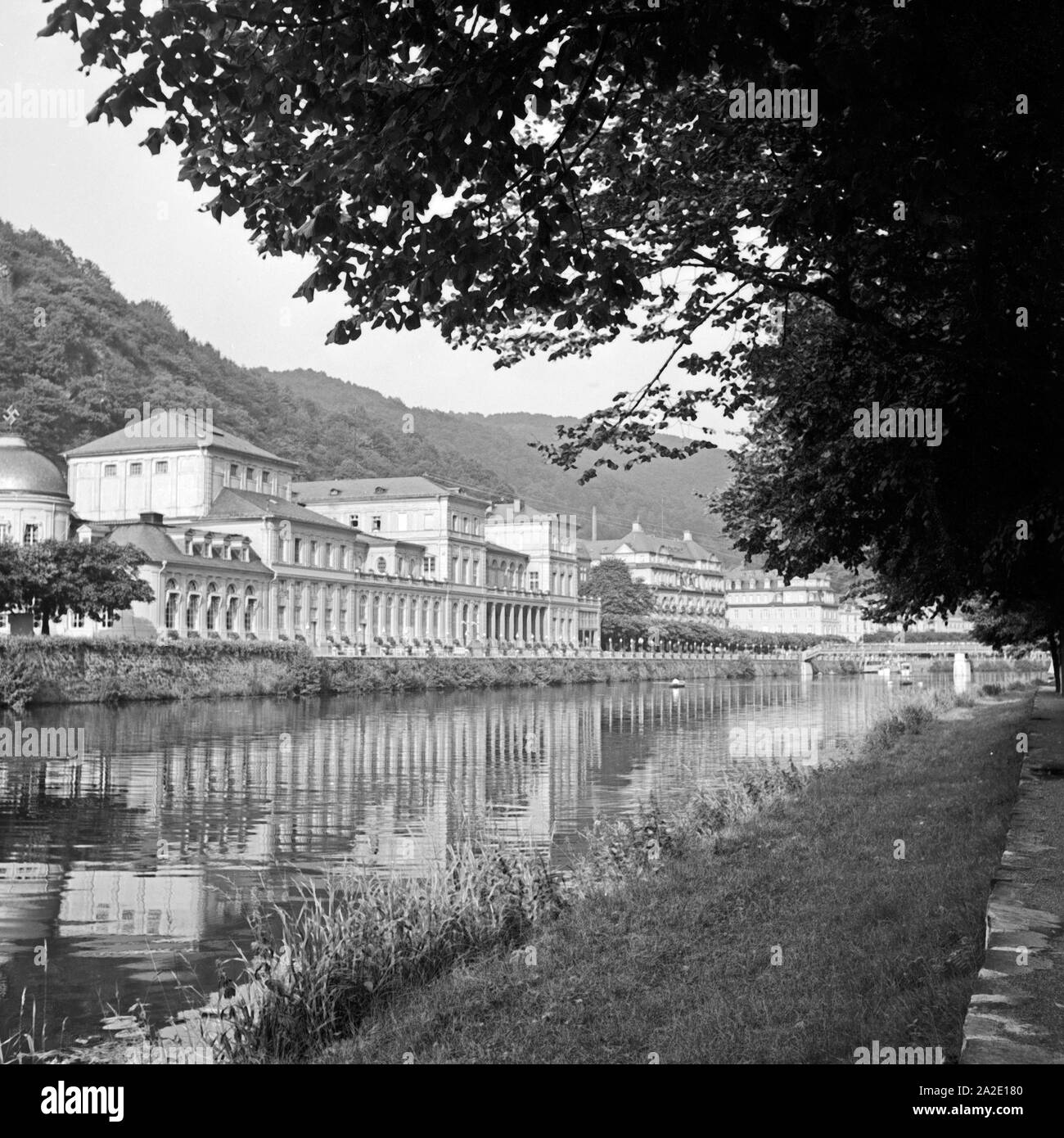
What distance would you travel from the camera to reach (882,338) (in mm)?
9609

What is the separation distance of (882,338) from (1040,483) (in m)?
1.77

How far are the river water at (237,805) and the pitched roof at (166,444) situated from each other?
122ft

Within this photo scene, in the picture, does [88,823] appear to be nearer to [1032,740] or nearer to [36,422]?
[1032,740]

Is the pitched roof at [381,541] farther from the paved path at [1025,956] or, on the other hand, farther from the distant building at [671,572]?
the paved path at [1025,956]

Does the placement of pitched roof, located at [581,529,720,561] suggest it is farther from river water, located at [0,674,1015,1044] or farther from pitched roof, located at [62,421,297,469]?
river water, located at [0,674,1015,1044]

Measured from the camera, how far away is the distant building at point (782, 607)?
17600 cm

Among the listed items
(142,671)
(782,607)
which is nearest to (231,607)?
(142,671)

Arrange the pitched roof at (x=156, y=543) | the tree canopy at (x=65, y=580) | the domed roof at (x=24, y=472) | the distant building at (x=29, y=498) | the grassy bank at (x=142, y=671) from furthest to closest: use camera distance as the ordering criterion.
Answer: the pitched roof at (x=156, y=543) < the domed roof at (x=24, y=472) < the distant building at (x=29, y=498) < the tree canopy at (x=65, y=580) < the grassy bank at (x=142, y=671)

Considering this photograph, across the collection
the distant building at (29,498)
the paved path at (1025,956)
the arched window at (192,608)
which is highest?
the distant building at (29,498)

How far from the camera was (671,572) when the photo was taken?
166m

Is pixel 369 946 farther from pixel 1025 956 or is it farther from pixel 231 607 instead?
pixel 231 607

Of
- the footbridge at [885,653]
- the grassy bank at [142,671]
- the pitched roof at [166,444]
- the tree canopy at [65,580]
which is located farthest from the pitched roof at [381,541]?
the footbridge at [885,653]

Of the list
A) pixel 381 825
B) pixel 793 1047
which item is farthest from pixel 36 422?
pixel 793 1047

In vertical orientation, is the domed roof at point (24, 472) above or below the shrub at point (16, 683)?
above
